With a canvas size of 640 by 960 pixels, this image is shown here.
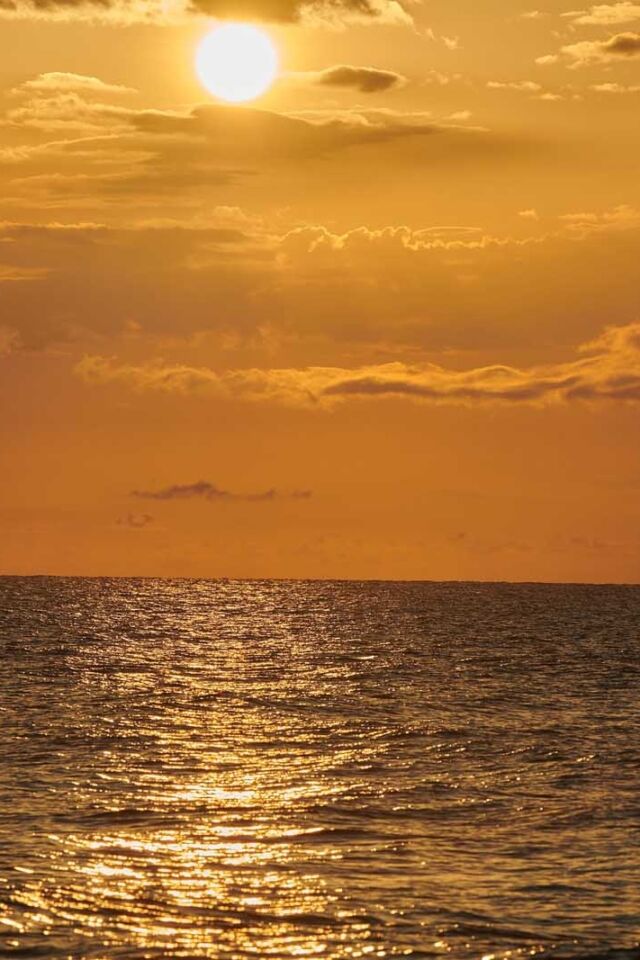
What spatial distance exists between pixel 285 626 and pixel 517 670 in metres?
78.9

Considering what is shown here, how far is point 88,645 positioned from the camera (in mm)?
123500

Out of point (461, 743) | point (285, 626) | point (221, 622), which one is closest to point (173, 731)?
point (461, 743)

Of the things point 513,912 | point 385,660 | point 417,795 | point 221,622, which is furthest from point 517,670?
point 221,622

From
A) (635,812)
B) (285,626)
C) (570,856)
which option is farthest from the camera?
(285,626)

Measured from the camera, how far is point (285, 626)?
175875 millimetres

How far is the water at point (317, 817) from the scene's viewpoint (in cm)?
3005

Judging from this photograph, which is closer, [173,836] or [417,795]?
[173,836]

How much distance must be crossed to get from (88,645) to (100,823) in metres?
84.8

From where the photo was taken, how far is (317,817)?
41719 millimetres

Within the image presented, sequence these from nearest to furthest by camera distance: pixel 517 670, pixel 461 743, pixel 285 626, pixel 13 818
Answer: pixel 13 818 → pixel 461 743 → pixel 517 670 → pixel 285 626

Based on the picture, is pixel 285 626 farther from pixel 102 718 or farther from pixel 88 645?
pixel 102 718

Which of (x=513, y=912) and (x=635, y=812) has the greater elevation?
(x=635, y=812)

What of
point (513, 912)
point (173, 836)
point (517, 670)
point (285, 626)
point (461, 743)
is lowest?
point (513, 912)

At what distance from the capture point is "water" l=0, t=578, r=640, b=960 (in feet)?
98.6
